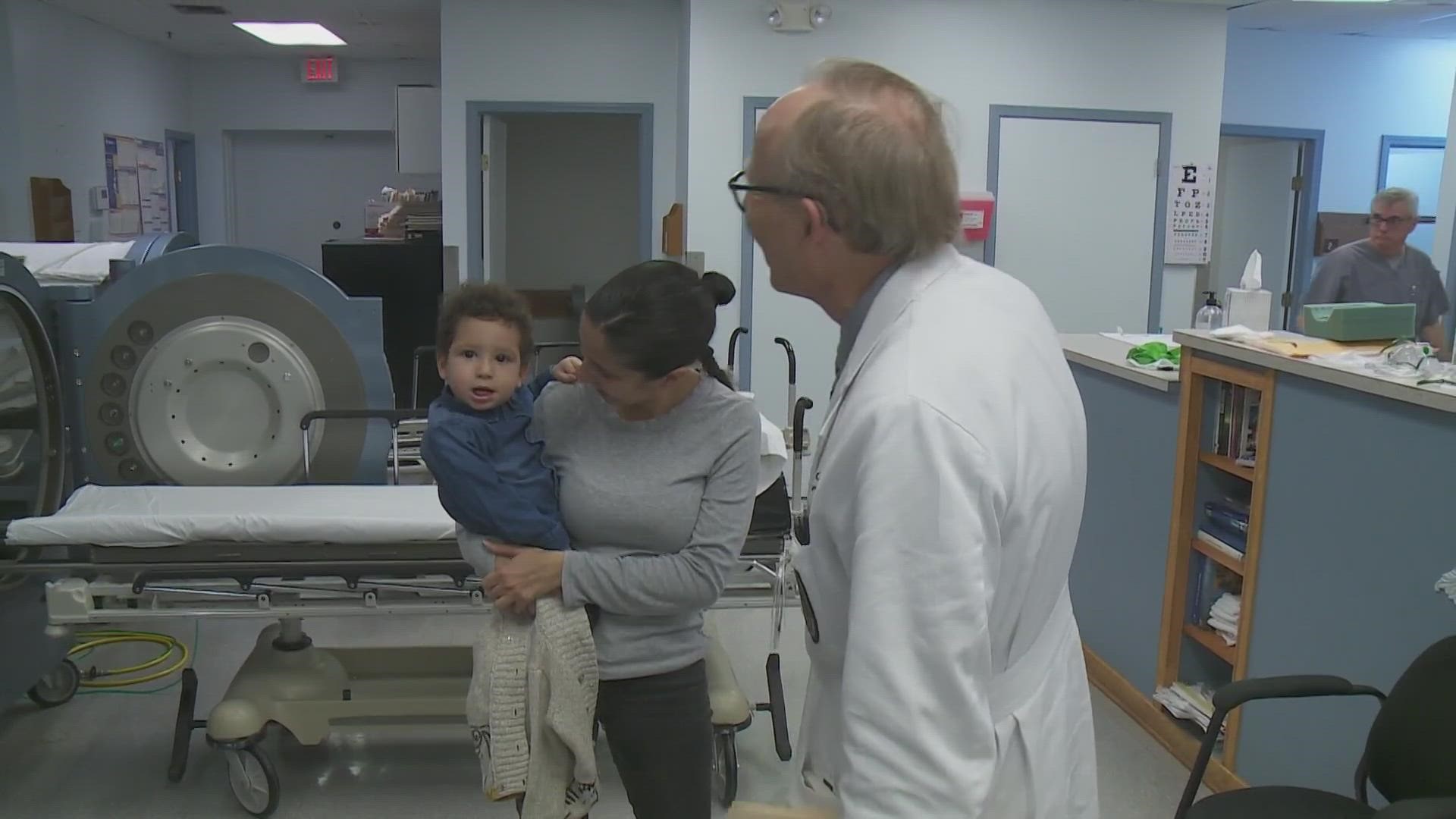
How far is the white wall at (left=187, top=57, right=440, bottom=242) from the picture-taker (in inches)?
338

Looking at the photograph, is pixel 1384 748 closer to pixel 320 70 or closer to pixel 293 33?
pixel 293 33

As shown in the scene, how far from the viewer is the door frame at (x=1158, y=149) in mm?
5758

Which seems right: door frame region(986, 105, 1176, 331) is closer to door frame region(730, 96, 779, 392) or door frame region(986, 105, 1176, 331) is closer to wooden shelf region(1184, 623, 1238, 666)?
door frame region(730, 96, 779, 392)

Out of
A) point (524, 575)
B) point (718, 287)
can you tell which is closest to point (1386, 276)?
point (718, 287)

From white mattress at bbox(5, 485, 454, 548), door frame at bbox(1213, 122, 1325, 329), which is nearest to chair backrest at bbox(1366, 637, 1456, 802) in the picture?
white mattress at bbox(5, 485, 454, 548)

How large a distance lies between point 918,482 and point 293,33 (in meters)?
7.56

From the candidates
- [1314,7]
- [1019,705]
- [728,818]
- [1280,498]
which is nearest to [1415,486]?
[1280,498]

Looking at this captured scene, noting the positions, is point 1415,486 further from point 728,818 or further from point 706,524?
point 728,818

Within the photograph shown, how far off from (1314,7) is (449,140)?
4.71 m

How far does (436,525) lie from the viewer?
253cm

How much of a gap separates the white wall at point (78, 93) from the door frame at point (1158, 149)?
5.14 metres

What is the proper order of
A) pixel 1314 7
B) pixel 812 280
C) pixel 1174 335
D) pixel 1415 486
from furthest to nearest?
pixel 1314 7 → pixel 1174 335 → pixel 1415 486 → pixel 812 280

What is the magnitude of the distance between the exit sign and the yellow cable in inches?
222

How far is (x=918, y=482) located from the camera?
93 centimetres
